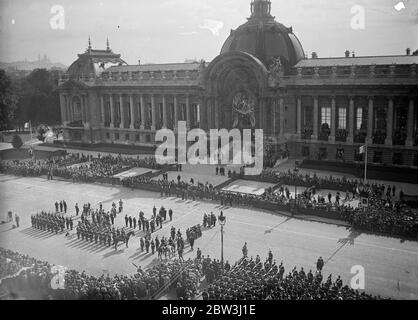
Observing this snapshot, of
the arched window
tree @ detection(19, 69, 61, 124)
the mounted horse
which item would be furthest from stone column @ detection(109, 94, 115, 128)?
the mounted horse

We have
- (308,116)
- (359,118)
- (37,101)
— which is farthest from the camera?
(37,101)

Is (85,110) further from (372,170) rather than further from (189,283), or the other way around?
(189,283)

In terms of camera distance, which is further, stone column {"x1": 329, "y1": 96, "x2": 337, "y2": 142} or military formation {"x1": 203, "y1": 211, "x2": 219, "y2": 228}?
stone column {"x1": 329, "y1": 96, "x2": 337, "y2": 142}

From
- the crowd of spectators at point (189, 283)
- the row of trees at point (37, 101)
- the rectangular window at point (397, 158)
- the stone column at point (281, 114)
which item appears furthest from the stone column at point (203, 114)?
the row of trees at point (37, 101)

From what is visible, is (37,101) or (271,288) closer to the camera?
(271,288)

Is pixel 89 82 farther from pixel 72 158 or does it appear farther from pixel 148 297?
pixel 148 297

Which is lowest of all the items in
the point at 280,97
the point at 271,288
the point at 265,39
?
the point at 271,288

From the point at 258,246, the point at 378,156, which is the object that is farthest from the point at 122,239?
the point at 378,156

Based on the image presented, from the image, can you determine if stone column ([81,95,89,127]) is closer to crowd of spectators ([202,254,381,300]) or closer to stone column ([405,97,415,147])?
stone column ([405,97,415,147])
